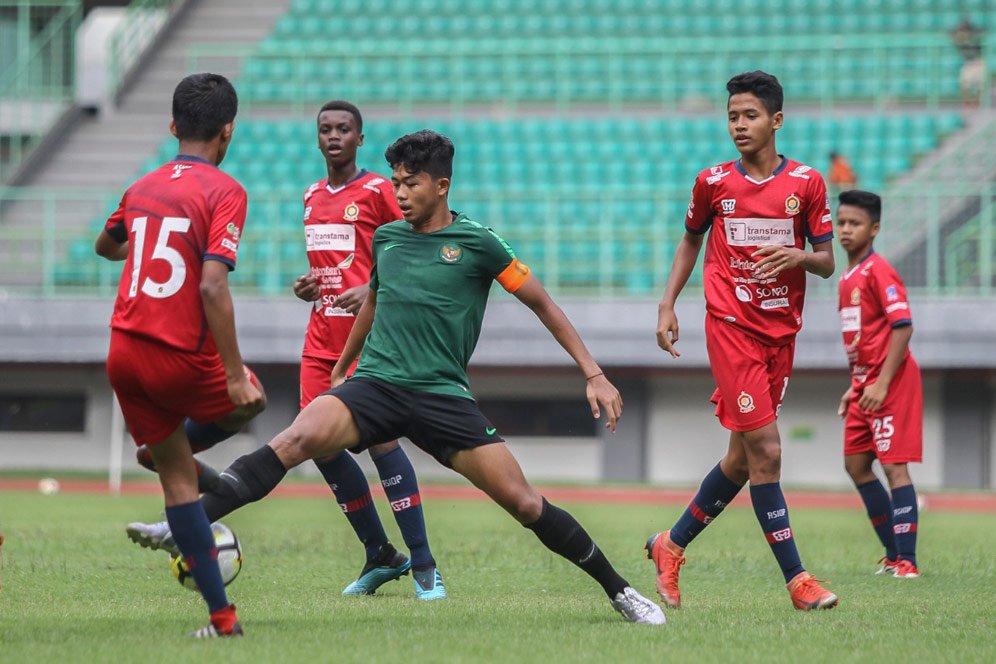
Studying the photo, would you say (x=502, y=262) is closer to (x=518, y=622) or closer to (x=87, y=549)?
(x=518, y=622)

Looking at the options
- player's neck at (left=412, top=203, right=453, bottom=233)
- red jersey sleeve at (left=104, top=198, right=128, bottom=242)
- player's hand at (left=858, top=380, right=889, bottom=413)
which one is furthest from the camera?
player's hand at (left=858, top=380, right=889, bottom=413)

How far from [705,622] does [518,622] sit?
2.58ft

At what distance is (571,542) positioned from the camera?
19.3 ft

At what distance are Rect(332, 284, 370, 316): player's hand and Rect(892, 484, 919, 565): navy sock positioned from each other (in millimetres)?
3448

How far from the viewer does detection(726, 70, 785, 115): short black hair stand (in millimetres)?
6781

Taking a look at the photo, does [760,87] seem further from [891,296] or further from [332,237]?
[332,237]

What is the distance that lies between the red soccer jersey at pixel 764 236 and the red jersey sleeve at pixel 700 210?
0.17 ft

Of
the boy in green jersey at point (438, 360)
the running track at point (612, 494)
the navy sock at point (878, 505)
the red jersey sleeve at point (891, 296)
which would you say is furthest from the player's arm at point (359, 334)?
the running track at point (612, 494)

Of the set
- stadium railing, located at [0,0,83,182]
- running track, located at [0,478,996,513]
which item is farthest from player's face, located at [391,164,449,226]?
stadium railing, located at [0,0,83,182]

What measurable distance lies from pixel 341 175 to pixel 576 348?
2.64 meters

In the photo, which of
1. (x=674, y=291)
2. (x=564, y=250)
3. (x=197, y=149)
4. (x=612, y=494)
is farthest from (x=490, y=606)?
(x=564, y=250)

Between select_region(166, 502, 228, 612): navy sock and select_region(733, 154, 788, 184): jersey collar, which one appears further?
select_region(733, 154, 788, 184): jersey collar

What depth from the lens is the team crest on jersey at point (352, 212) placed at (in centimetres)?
784

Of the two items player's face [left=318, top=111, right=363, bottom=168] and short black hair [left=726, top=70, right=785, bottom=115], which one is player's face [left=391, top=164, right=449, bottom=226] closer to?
short black hair [left=726, top=70, right=785, bottom=115]
